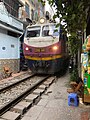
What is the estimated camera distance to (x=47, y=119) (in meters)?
4.52

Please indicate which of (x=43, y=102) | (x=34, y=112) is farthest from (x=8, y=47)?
(x=34, y=112)

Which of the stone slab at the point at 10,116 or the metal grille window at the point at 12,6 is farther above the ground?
the metal grille window at the point at 12,6

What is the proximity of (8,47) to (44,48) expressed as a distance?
3.14 meters

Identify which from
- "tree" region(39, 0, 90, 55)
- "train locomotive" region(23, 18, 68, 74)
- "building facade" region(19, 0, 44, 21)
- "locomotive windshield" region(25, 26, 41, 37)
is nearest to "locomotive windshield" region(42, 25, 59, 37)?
"train locomotive" region(23, 18, 68, 74)

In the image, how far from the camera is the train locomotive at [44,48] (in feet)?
36.3

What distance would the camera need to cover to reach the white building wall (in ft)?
39.6

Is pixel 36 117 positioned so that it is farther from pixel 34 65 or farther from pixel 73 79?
pixel 34 65

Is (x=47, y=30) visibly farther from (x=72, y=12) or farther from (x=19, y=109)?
(x=72, y=12)

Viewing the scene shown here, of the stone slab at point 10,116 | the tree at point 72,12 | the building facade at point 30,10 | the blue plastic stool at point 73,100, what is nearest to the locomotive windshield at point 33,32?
the building facade at point 30,10

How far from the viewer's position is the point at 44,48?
1122 centimetres

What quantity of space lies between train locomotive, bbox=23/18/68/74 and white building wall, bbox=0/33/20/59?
1489 millimetres

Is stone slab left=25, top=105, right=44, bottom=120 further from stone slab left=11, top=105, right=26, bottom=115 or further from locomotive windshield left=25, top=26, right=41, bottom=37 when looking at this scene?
locomotive windshield left=25, top=26, right=41, bottom=37

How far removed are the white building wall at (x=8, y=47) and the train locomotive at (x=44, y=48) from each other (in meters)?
1.49

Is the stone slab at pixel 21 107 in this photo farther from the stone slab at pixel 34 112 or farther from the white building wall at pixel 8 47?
the white building wall at pixel 8 47
